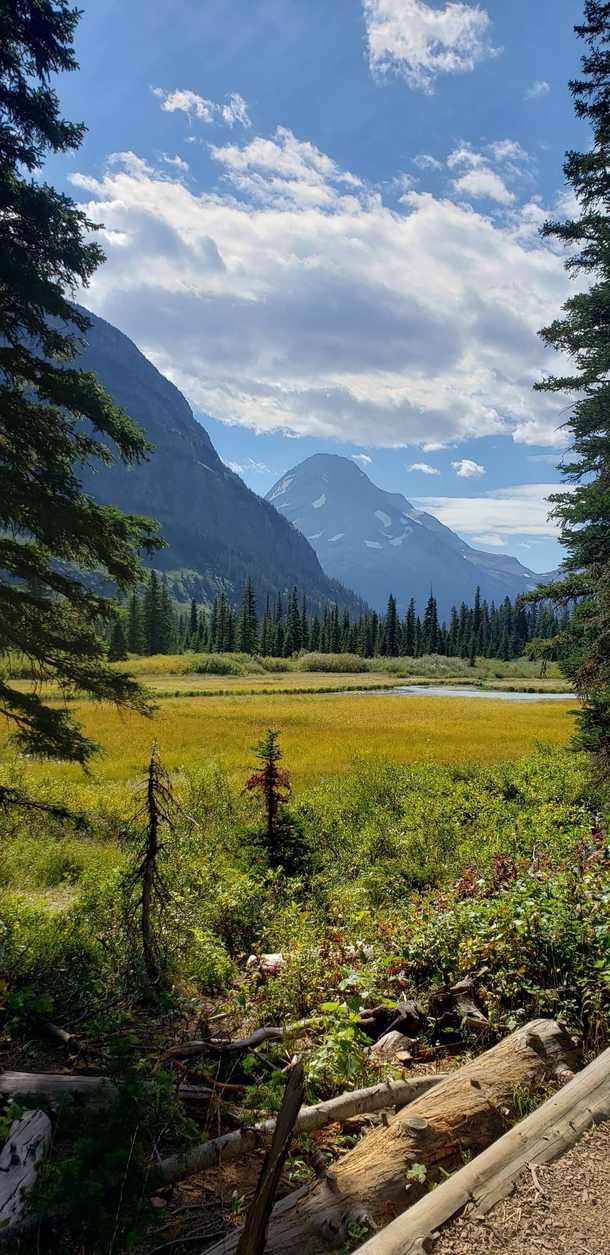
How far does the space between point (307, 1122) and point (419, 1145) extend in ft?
2.44

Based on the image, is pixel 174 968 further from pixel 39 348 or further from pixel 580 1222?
pixel 39 348

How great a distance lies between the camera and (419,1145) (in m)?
3.20

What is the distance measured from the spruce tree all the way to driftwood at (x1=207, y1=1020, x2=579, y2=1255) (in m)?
5.47

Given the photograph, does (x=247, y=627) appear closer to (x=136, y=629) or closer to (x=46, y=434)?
(x=136, y=629)

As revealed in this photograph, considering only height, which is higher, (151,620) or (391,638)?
(151,620)

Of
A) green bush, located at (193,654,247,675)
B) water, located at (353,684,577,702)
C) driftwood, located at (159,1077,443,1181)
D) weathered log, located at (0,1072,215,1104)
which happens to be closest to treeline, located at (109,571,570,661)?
green bush, located at (193,654,247,675)

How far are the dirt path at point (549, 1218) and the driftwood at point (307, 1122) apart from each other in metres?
1.11

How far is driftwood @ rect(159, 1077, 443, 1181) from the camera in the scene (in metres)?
3.24

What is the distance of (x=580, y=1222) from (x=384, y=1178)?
92cm

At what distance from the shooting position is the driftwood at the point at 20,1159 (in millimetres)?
2705

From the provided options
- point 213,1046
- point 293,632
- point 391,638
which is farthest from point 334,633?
point 213,1046

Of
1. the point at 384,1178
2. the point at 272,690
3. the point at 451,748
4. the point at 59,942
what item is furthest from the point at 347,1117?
the point at 272,690

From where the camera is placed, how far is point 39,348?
311 inches

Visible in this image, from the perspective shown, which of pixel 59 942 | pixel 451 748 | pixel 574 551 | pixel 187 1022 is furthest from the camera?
pixel 451 748
